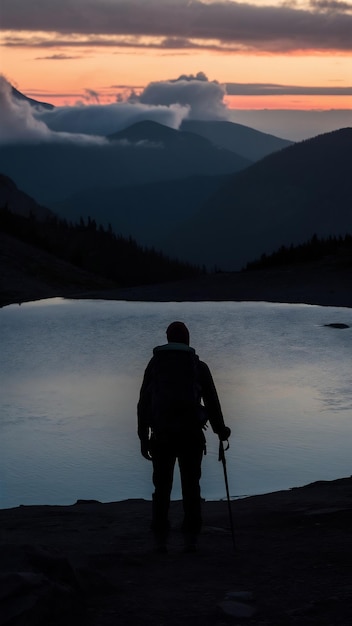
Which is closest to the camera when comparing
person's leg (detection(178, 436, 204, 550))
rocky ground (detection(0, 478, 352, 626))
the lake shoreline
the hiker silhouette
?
rocky ground (detection(0, 478, 352, 626))

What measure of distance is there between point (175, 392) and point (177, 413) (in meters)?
0.18

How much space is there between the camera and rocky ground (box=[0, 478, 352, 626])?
730 cm

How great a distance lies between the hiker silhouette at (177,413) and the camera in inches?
362

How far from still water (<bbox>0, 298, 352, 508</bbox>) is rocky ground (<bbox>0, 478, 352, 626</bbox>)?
8.52 feet

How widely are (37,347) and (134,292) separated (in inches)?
426

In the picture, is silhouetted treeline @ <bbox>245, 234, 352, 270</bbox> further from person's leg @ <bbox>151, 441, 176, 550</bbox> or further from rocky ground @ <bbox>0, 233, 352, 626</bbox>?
person's leg @ <bbox>151, 441, 176, 550</bbox>

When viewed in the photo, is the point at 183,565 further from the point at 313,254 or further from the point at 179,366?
the point at 313,254

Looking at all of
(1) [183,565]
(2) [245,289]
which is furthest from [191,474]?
(2) [245,289]

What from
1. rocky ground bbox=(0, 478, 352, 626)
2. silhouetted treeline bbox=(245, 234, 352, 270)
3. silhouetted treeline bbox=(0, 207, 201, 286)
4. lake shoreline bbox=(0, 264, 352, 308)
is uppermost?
silhouetted treeline bbox=(0, 207, 201, 286)

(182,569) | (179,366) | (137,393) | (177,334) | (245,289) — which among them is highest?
(245,289)

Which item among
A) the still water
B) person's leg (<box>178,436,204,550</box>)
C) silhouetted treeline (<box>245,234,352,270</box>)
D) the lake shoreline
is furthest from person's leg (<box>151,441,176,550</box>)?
silhouetted treeline (<box>245,234,352,270</box>)

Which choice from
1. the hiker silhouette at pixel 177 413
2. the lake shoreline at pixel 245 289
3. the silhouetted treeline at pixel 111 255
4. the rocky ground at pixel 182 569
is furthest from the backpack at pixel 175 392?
the silhouetted treeline at pixel 111 255

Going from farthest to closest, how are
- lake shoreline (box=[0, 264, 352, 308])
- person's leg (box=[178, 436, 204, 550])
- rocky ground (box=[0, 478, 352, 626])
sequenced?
lake shoreline (box=[0, 264, 352, 308]) → person's leg (box=[178, 436, 204, 550]) → rocky ground (box=[0, 478, 352, 626])

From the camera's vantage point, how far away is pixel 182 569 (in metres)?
8.66
